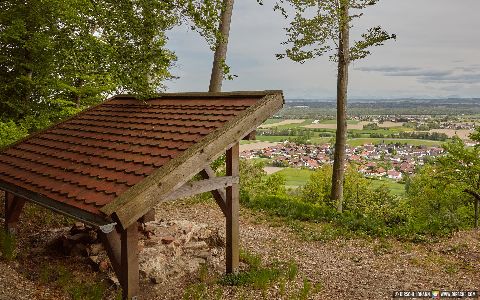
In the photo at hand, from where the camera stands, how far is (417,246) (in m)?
10.2

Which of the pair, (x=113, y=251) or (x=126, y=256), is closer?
(x=126, y=256)

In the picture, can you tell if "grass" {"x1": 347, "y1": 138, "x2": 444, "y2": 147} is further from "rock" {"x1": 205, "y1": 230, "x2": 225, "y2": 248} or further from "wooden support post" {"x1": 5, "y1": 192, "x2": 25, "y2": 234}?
"wooden support post" {"x1": 5, "y1": 192, "x2": 25, "y2": 234}

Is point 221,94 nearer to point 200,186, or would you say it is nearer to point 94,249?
point 200,186

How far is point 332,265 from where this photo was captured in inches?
344

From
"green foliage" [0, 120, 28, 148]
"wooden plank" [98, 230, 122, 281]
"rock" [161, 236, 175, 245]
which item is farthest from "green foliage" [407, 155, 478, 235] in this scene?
"green foliage" [0, 120, 28, 148]

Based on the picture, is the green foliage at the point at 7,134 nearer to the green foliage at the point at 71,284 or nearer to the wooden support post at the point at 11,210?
the wooden support post at the point at 11,210

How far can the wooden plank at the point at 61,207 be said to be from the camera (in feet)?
16.1

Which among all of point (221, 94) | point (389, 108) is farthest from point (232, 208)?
point (389, 108)

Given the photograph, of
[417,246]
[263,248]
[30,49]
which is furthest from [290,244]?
[30,49]

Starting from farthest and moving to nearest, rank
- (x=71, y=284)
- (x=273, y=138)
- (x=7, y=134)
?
(x=273, y=138), (x=7, y=134), (x=71, y=284)

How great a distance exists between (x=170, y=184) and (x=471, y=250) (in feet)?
27.7

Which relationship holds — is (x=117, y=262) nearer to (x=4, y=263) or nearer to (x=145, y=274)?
(x=145, y=274)

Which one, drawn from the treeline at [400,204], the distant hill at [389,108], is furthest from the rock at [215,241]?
the distant hill at [389,108]

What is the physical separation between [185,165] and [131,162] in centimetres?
93
